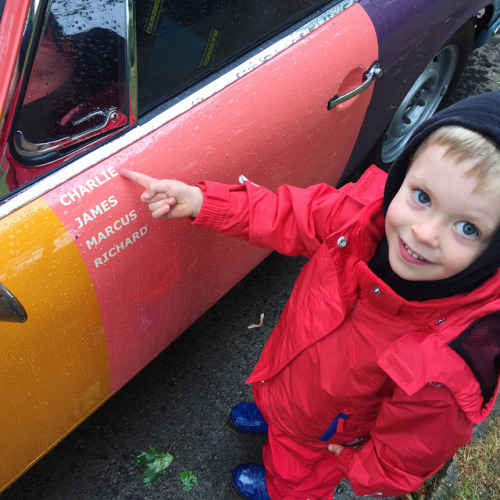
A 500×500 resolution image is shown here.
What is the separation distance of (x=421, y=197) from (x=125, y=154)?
680 mm

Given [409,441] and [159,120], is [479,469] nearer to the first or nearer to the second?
[409,441]

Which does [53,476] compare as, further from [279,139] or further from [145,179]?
[279,139]

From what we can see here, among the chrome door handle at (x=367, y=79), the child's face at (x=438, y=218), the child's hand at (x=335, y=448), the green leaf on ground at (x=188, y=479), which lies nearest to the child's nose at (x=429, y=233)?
the child's face at (x=438, y=218)

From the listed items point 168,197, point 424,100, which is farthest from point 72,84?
point 424,100

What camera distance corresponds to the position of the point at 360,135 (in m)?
2.09

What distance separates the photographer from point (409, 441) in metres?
1.28

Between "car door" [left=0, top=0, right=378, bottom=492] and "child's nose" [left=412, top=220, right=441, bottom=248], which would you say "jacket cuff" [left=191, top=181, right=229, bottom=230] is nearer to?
"car door" [left=0, top=0, right=378, bottom=492]

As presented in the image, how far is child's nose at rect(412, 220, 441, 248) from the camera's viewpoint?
1093mm

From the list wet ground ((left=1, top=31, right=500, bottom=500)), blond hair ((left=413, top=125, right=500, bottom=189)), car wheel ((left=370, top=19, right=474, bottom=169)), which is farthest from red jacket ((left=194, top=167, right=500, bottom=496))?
car wheel ((left=370, top=19, right=474, bottom=169))

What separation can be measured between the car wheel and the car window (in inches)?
59.4

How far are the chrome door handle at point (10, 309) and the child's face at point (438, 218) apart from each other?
793mm

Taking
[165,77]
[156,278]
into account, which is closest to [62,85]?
[165,77]

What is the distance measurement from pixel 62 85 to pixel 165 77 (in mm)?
273

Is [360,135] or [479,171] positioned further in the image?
[360,135]
